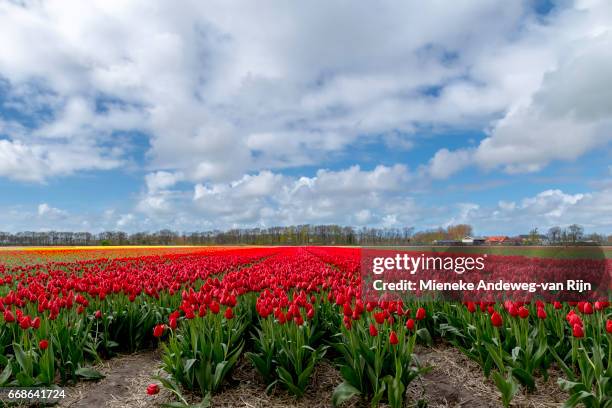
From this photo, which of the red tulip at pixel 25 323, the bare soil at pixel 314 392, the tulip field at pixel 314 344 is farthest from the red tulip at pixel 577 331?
the red tulip at pixel 25 323

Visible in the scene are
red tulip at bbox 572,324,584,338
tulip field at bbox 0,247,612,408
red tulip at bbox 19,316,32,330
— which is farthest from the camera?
red tulip at bbox 19,316,32,330

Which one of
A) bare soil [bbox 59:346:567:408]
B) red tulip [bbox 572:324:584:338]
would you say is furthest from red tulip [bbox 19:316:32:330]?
red tulip [bbox 572:324:584:338]

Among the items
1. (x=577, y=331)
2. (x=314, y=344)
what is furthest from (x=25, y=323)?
(x=577, y=331)

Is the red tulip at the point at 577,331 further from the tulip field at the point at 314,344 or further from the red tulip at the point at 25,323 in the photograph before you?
the red tulip at the point at 25,323

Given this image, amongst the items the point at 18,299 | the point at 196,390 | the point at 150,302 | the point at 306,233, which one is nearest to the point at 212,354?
the point at 196,390

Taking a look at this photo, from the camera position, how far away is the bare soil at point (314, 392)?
4617 millimetres

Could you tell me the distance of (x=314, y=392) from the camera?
4.88m

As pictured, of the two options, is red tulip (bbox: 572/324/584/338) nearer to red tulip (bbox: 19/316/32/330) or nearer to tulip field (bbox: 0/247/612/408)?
tulip field (bbox: 0/247/612/408)

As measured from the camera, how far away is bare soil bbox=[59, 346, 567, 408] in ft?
15.1

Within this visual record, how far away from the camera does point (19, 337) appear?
5660 mm

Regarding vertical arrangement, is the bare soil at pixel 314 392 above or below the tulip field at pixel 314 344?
below

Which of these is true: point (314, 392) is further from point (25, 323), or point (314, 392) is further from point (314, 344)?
point (25, 323)

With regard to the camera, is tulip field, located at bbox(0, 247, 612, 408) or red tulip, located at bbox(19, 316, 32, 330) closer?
tulip field, located at bbox(0, 247, 612, 408)

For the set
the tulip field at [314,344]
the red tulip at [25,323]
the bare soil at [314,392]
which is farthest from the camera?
the red tulip at [25,323]
